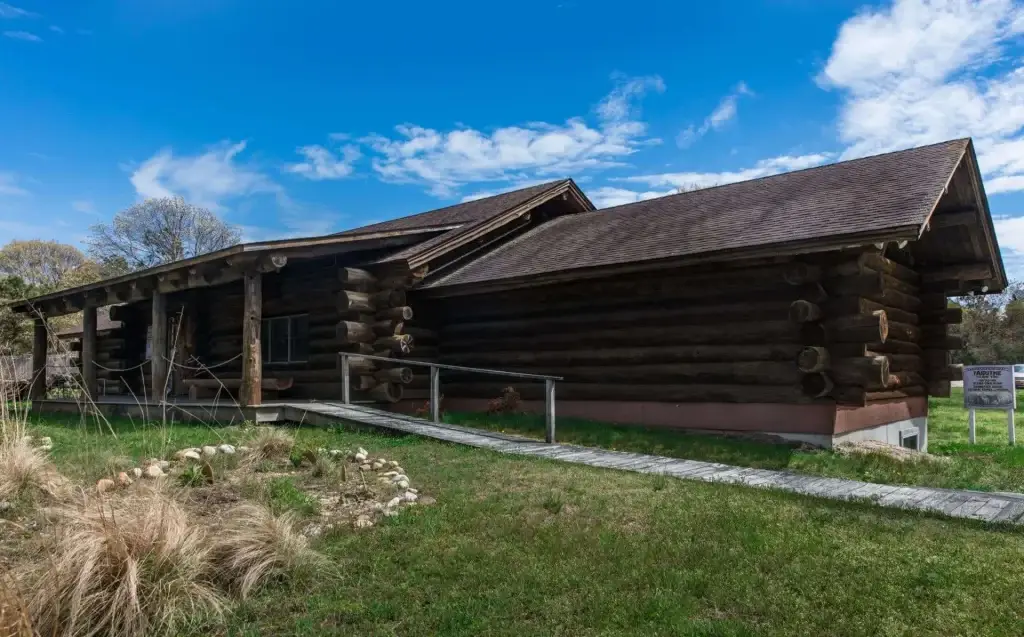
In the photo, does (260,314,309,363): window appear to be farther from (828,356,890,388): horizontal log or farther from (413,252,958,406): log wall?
(828,356,890,388): horizontal log

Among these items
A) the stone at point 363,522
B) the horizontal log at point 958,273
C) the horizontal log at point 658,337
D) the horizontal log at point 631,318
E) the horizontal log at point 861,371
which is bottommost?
the stone at point 363,522

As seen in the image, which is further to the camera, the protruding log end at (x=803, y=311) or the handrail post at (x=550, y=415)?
the protruding log end at (x=803, y=311)

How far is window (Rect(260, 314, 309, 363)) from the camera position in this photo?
1538cm

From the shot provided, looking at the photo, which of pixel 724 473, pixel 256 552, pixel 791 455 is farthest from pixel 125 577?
pixel 791 455

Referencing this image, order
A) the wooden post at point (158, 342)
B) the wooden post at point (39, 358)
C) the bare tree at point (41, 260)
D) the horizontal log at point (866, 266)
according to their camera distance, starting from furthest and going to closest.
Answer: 1. the bare tree at point (41, 260)
2. the wooden post at point (39, 358)
3. the wooden post at point (158, 342)
4. the horizontal log at point (866, 266)

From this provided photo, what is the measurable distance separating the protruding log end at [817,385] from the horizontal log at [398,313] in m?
6.90

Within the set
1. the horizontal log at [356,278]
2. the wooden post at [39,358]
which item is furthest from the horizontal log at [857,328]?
the wooden post at [39,358]

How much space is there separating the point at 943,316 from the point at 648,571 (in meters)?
12.6

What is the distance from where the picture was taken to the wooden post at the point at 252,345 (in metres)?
11.7

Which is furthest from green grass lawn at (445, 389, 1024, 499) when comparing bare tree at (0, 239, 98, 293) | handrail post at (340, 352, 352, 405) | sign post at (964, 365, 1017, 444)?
bare tree at (0, 239, 98, 293)

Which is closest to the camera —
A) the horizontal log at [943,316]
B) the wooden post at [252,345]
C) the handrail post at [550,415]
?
the handrail post at [550,415]

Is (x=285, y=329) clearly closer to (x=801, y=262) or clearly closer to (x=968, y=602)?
(x=801, y=262)

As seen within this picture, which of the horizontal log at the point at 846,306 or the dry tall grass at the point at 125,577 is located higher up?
the horizontal log at the point at 846,306

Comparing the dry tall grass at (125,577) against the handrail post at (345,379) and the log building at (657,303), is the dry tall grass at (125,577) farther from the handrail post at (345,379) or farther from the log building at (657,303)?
the handrail post at (345,379)
